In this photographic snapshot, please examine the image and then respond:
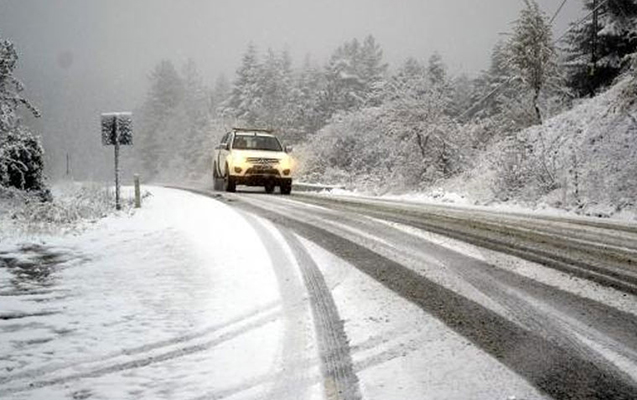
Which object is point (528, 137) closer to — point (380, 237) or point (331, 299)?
point (380, 237)

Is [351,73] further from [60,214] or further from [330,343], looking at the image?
[330,343]

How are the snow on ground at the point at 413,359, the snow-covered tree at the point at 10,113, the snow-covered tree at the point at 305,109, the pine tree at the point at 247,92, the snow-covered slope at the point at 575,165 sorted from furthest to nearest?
the pine tree at the point at 247,92 → the snow-covered tree at the point at 305,109 → the snow-covered tree at the point at 10,113 → the snow-covered slope at the point at 575,165 → the snow on ground at the point at 413,359

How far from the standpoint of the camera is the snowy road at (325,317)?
3158 millimetres

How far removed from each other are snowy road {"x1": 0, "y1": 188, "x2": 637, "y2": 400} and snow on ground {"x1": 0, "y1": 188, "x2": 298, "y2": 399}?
18 millimetres

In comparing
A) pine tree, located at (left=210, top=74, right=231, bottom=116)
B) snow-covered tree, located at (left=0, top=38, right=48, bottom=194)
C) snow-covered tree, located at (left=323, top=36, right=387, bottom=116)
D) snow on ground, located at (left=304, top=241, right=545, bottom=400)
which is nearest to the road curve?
snow on ground, located at (left=304, top=241, right=545, bottom=400)

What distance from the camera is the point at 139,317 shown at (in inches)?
180

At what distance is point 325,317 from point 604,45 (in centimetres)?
3217

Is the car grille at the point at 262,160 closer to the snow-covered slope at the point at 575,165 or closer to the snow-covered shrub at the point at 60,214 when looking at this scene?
the snow-covered shrub at the point at 60,214

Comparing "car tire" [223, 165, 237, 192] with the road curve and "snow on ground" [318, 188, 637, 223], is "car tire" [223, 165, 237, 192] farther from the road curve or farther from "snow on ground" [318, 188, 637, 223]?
the road curve

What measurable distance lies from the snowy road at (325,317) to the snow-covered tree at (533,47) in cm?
2615

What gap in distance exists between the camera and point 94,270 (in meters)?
6.65

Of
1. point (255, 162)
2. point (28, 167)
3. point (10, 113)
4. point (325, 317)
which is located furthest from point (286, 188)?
point (325, 317)

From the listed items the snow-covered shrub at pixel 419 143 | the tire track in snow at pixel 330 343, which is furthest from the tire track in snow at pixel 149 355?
the snow-covered shrub at pixel 419 143

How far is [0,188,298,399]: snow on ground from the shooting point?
3299 mm
